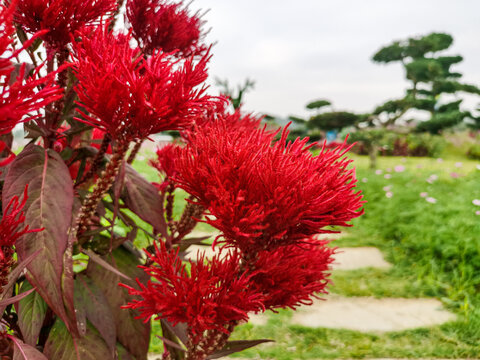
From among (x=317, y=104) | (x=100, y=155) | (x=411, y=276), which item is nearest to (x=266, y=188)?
(x=100, y=155)

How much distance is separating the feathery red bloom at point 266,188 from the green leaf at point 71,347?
0.48 meters

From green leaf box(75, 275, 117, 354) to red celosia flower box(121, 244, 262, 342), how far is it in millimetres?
284

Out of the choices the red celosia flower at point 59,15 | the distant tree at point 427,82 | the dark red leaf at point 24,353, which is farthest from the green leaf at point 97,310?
the distant tree at point 427,82

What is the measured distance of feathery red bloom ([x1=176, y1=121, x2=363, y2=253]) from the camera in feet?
1.82

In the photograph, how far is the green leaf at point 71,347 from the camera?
0.87m

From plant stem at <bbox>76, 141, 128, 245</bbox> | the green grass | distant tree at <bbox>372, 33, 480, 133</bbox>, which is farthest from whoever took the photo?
distant tree at <bbox>372, 33, 480, 133</bbox>

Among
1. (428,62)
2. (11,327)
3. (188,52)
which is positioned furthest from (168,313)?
(428,62)

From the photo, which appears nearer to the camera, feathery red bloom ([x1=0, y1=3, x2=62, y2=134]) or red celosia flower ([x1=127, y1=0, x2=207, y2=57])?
feathery red bloom ([x1=0, y1=3, x2=62, y2=134])

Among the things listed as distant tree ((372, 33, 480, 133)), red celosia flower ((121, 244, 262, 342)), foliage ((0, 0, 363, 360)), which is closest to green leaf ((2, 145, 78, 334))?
foliage ((0, 0, 363, 360))

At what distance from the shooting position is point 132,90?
58 centimetres

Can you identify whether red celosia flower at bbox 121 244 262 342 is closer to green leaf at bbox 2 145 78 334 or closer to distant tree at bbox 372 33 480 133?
green leaf at bbox 2 145 78 334

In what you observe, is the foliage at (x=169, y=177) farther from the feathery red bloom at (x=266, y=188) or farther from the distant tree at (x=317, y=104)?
the distant tree at (x=317, y=104)

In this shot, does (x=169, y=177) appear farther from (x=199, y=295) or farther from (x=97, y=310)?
(x=97, y=310)

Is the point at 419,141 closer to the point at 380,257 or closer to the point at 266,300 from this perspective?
the point at 380,257
